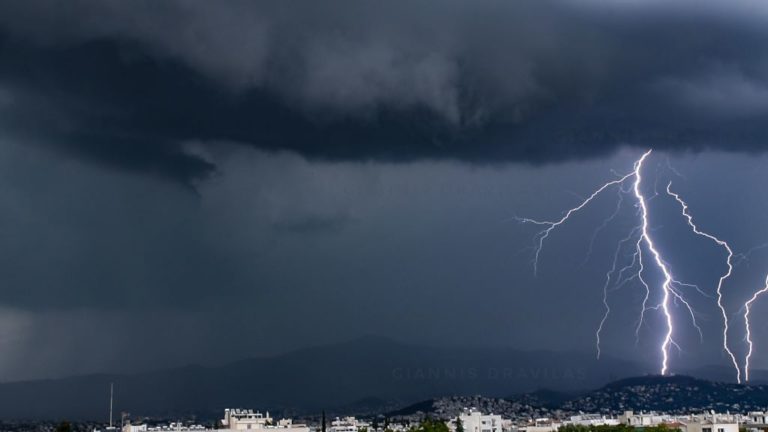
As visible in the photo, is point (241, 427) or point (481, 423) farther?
point (481, 423)

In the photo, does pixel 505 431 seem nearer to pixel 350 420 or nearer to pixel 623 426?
pixel 623 426

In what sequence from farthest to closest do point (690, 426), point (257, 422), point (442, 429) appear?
point (257, 422) → point (690, 426) → point (442, 429)

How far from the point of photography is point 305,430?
428 feet

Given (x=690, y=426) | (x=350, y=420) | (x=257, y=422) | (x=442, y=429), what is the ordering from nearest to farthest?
1. (x=442, y=429)
2. (x=690, y=426)
3. (x=257, y=422)
4. (x=350, y=420)

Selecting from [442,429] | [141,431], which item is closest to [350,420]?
[141,431]

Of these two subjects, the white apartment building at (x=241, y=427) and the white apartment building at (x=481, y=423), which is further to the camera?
the white apartment building at (x=481, y=423)

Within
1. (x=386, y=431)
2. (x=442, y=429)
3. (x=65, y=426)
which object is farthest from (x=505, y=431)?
(x=65, y=426)

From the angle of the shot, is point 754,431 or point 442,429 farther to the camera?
point 754,431

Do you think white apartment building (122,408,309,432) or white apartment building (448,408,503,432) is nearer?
white apartment building (122,408,309,432)

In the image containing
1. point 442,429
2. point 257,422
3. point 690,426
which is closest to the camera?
point 442,429

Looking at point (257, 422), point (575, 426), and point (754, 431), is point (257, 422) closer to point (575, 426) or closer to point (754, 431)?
point (575, 426)

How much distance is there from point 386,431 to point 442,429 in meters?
15.6

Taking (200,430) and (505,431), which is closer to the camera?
(200,430)

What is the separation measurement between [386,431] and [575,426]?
23.2 m
